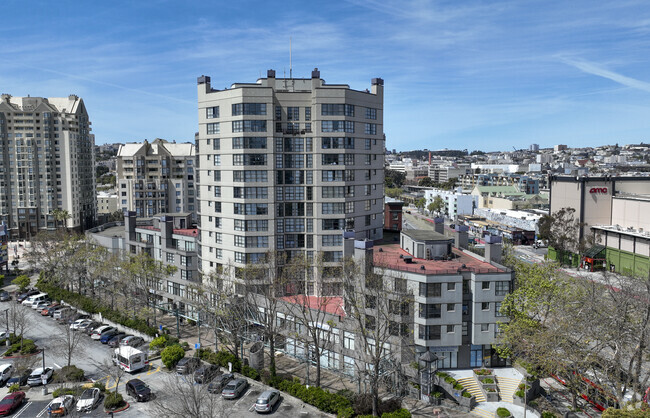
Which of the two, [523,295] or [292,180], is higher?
[292,180]

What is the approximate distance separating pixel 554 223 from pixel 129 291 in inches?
3609

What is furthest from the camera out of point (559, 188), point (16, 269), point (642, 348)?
point (559, 188)

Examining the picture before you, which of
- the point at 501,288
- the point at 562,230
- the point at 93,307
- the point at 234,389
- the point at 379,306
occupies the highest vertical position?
the point at 501,288

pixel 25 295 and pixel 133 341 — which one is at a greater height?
pixel 25 295

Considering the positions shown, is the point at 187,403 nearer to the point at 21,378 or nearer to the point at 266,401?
the point at 266,401

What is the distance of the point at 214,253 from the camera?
69.5 meters

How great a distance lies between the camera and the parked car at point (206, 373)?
5083 cm

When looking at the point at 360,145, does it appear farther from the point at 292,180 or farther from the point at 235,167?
the point at 235,167

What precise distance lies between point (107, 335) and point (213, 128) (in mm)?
32588

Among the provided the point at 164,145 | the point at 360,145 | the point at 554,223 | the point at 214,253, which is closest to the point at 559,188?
the point at 554,223

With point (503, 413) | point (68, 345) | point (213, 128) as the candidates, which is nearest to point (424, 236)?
point (503, 413)

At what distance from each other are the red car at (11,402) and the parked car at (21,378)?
14.5 ft

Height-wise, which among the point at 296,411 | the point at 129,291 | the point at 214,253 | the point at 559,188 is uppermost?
the point at 559,188

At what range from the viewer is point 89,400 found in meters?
46.5
